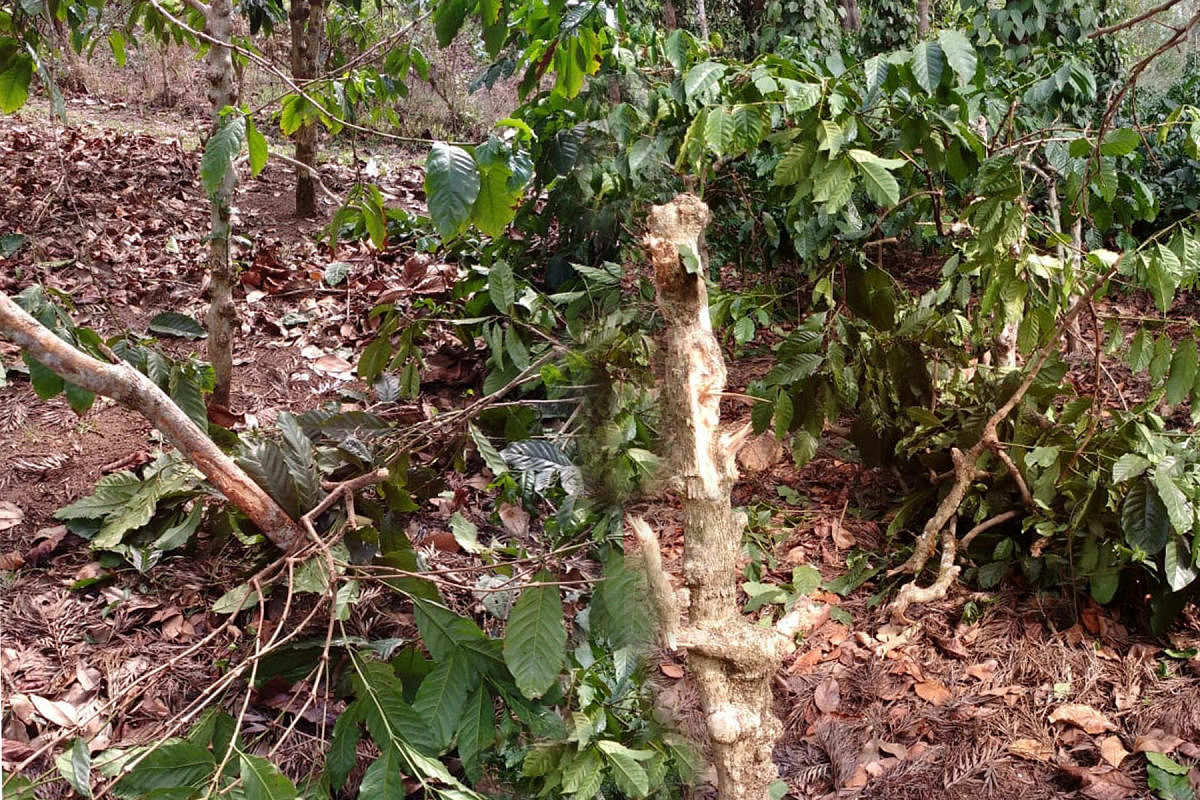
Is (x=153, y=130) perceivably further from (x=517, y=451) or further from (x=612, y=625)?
(x=612, y=625)

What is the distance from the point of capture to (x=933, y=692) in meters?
1.93

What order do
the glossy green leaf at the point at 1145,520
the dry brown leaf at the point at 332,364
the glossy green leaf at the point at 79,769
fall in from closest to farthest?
the glossy green leaf at the point at 79,769, the glossy green leaf at the point at 1145,520, the dry brown leaf at the point at 332,364

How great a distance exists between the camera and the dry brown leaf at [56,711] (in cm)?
149

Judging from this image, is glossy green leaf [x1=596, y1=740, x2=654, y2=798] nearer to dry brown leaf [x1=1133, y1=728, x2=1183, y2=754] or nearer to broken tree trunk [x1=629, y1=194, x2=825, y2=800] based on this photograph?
broken tree trunk [x1=629, y1=194, x2=825, y2=800]

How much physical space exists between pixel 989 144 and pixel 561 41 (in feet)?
3.88

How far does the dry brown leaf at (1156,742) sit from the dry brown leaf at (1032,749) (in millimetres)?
166

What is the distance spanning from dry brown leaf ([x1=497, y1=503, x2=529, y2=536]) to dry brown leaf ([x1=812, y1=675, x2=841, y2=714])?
695mm

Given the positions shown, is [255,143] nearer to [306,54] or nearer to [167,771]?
[167,771]

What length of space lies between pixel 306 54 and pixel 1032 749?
10.6 feet

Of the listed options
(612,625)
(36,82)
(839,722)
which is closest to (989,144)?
(839,722)

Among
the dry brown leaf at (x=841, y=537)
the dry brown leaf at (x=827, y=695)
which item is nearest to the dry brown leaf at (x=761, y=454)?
the dry brown leaf at (x=841, y=537)

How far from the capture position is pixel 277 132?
210 inches

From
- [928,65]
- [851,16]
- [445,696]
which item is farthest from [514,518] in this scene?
[851,16]

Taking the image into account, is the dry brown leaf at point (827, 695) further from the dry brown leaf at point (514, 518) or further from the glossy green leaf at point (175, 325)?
the glossy green leaf at point (175, 325)
